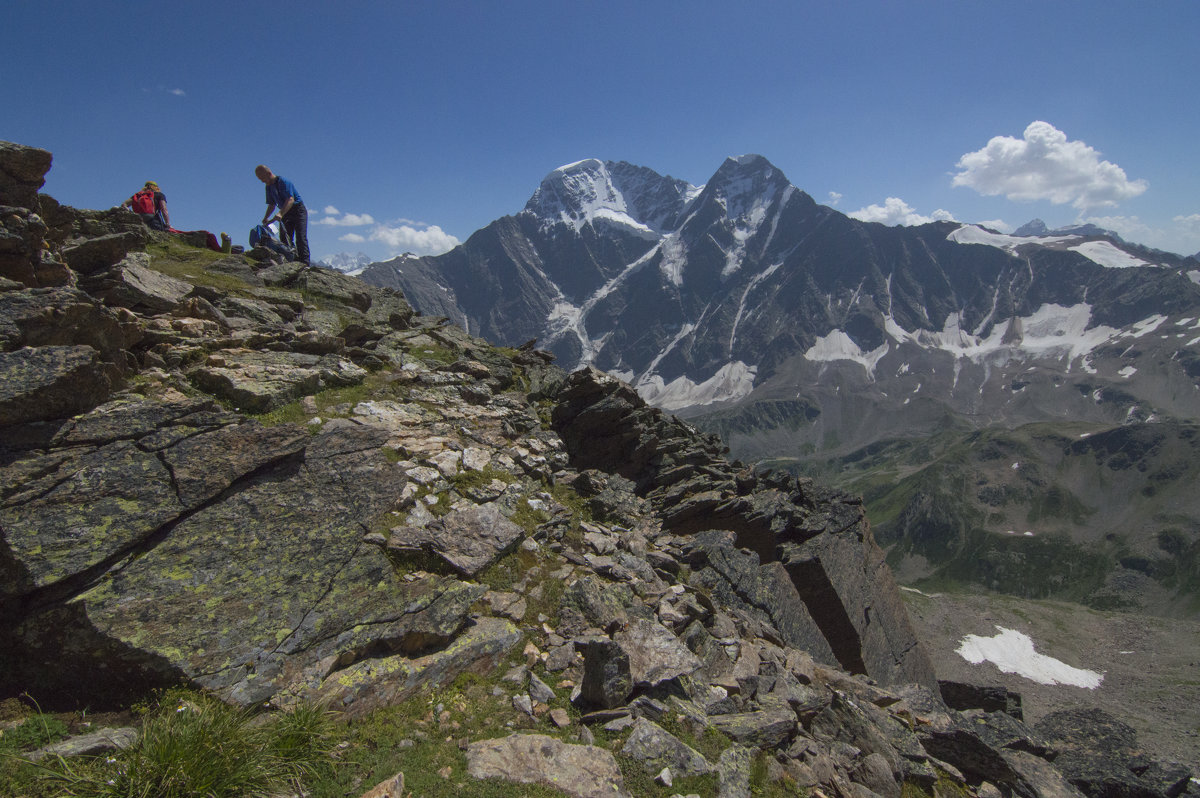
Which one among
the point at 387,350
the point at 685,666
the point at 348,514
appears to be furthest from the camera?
the point at 387,350

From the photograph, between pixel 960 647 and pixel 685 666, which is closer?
pixel 685 666

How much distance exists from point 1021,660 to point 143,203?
154 meters

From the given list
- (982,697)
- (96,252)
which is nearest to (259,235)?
(96,252)

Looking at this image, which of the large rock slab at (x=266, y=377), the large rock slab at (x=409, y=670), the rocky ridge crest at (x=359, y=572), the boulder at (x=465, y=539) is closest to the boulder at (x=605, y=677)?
the rocky ridge crest at (x=359, y=572)

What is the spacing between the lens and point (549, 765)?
26.4 ft

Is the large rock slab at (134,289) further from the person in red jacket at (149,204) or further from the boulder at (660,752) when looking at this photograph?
the boulder at (660,752)

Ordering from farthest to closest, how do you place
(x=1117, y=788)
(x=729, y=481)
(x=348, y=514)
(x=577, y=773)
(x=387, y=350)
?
(x=729, y=481), (x=387, y=350), (x=1117, y=788), (x=348, y=514), (x=577, y=773)

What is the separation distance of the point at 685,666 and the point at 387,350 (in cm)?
1903

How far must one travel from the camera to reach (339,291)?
1158 inches

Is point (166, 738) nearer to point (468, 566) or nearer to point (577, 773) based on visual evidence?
point (577, 773)

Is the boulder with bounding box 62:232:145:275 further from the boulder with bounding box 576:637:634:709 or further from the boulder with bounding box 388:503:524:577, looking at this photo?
the boulder with bounding box 576:637:634:709

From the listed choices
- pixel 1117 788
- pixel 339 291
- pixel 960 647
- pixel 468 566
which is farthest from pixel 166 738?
pixel 960 647

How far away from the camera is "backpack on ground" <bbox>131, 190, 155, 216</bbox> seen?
30.7 m

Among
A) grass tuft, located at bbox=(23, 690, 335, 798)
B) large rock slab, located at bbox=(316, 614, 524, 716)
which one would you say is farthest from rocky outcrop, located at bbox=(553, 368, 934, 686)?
grass tuft, located at bbox=(23, 690, 335, 798)
